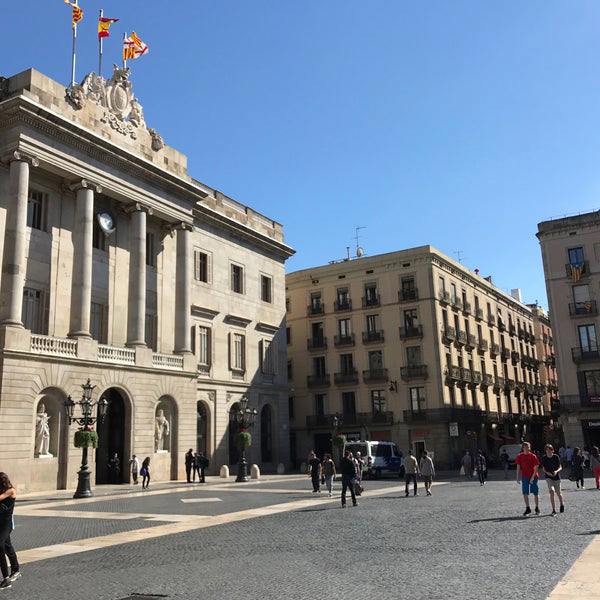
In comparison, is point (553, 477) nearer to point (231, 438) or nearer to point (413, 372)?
point (231, 438)

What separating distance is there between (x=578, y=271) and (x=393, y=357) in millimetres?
15292

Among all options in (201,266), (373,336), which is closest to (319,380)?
(373,336)

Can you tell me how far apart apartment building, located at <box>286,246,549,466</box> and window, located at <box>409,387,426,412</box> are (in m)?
0.08

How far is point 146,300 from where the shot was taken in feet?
118

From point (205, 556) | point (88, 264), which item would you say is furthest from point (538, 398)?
point (205, 556)

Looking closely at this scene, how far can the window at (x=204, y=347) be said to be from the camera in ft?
131

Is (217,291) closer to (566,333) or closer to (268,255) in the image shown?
(268,255)

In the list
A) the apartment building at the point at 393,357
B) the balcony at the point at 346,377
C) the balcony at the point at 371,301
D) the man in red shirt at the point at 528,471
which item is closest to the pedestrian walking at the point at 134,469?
the man in red shirt at the point at 528,471

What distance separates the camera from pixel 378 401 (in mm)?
52188

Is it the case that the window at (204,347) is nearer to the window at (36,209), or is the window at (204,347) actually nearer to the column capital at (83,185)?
the column capital at (83,185)

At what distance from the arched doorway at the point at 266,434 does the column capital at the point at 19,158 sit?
23.1 meters

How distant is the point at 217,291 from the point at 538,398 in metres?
46.1

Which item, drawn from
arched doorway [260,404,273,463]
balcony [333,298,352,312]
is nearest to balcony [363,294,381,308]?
balcony [333,298,352,312]

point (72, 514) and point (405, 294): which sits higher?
point (405, 294)
